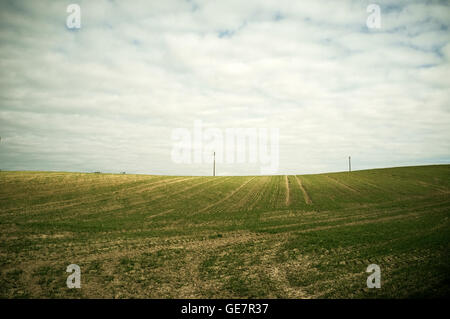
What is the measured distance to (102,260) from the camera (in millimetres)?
14453

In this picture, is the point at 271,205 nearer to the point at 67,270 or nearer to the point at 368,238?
the point at 368,238

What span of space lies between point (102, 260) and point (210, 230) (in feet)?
31.2

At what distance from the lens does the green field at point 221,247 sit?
35.4ft

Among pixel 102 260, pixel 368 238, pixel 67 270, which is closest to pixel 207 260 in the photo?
pixel 102 260

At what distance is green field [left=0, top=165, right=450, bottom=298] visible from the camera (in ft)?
35.4
